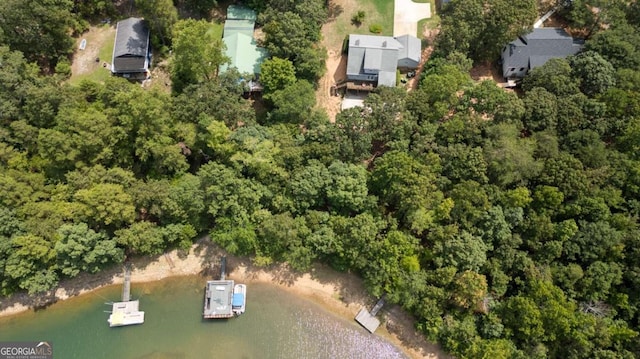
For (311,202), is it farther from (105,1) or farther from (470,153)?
(105,1)

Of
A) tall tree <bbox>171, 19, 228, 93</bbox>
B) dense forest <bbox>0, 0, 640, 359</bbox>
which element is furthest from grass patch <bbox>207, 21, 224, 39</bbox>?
dense forest <bbox>0, 0, 640, 359</bbox>

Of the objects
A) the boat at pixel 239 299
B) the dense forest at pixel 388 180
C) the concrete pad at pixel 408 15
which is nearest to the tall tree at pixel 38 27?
the dense forest at pixel 388 180

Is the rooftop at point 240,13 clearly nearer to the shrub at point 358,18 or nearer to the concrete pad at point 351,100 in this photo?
the shrub at point 358,18

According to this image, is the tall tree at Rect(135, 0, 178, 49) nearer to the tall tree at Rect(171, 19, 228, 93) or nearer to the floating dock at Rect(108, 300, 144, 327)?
the tall tree at Rect(171, 19, 228, 93)

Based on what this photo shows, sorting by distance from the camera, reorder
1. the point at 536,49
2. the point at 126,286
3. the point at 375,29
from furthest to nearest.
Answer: the point at 375,29 < the point at 536,49 < the point at 126,286

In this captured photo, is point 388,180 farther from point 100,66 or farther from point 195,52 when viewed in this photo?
point 100,66

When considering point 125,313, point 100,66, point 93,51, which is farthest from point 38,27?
point 125,313
